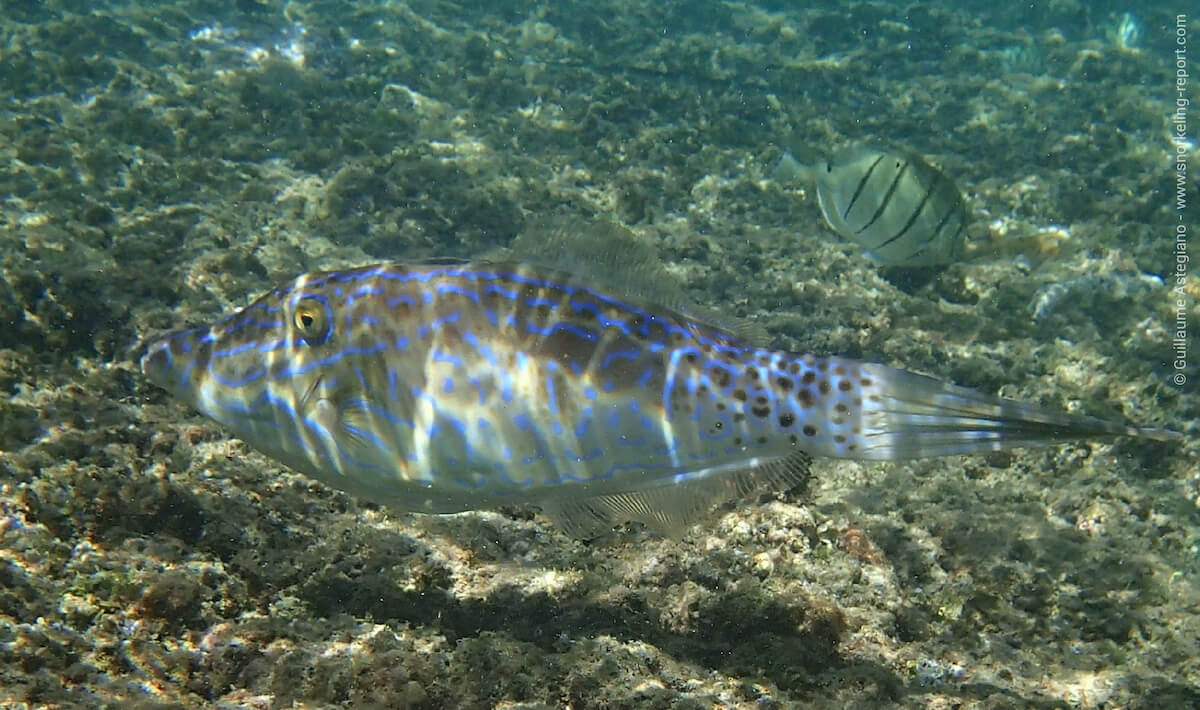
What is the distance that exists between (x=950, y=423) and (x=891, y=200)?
3370 mm

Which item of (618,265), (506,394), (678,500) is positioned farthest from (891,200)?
(506,394)

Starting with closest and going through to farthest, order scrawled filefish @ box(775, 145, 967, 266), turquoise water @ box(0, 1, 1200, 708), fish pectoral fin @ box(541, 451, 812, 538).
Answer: fish pectoral fin @ box(541, 451, 812, 538) → turquoise water @ box(0, 1, 1200, 708) → scrawled filefish @ box(775, 145, 967, 266)

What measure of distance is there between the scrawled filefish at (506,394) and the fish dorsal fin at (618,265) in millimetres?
90

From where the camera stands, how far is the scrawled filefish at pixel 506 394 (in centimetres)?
236

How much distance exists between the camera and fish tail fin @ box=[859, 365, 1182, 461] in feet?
6.21

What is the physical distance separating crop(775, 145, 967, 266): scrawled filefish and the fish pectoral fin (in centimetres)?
319

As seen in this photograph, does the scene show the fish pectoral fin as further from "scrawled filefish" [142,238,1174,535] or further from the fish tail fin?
the fish tail fin

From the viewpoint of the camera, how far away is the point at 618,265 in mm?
2545

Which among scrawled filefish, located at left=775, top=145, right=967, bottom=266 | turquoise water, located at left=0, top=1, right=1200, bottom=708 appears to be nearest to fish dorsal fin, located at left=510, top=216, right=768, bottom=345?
turquoise water, located at left=0, top=1, right=1200, bottom=708

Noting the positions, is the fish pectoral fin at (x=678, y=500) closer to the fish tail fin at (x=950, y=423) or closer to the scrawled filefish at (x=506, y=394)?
the scrawled filefish at (x=506, y=394)

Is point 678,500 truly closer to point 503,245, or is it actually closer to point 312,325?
point 312,325

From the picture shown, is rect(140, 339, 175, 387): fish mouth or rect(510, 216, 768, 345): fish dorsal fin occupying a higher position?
rect(510, 216, 768, 345): fish dorsal fin

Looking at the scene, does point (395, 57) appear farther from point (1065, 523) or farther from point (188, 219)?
point (1065, 523)

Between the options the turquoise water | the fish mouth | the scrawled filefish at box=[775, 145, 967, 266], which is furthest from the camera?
the scrawled filefish at box=[775, 145, 967, 266]
